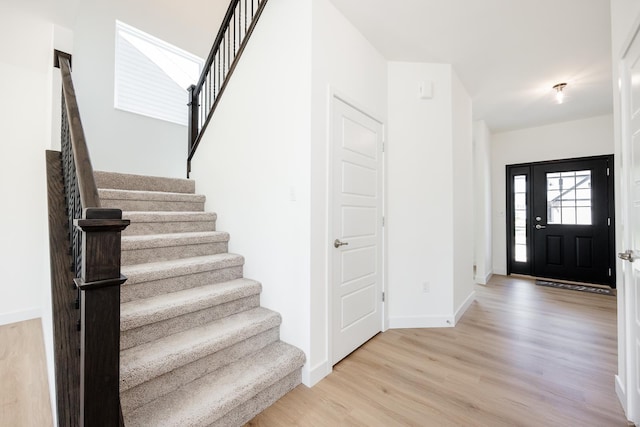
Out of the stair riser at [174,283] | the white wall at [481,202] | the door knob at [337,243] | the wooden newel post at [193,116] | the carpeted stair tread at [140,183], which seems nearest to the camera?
the stair riser at [174,283]

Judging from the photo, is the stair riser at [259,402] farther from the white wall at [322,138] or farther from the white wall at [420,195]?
the white wall at [420,195]

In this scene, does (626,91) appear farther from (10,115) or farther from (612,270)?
(10,115)

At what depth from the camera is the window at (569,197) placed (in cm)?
476

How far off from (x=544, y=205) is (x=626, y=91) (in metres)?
4.14

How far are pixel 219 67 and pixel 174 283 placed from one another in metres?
2.39

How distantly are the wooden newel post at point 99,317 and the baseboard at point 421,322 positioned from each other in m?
2.57

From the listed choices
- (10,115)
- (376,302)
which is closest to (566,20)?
(376,302)

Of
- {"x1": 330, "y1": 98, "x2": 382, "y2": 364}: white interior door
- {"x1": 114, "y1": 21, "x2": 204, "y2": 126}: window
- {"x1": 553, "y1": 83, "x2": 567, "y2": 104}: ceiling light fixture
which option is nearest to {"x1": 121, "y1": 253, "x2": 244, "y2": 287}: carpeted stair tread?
{"x1": 330, "y1": 98, "x2": 382, "y2": 364}: white interior door

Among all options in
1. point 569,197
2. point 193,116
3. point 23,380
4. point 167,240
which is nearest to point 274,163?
point 167,240

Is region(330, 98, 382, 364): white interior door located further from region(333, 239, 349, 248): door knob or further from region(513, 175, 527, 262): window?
region(513, 175, 527, 262): window

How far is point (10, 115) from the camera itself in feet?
10.3

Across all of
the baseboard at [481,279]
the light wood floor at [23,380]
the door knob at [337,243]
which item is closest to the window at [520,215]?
the baseboard at [481,279]

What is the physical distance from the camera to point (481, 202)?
5.04 metres

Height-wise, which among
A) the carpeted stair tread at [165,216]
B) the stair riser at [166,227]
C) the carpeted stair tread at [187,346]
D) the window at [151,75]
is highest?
the window at [151,75]
